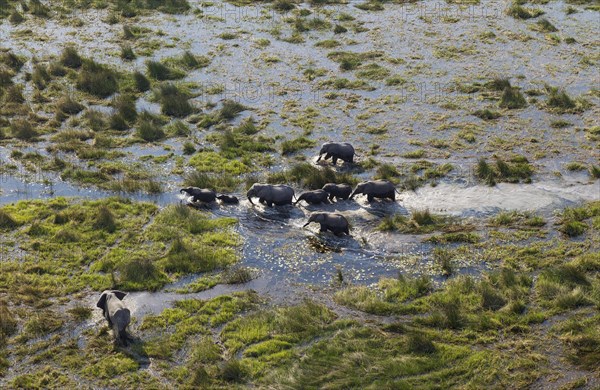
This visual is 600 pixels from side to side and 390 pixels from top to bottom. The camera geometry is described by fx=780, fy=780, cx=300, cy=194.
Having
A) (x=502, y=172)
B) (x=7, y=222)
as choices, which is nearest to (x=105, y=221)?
(x=7, y=222)

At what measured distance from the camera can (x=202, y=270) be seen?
18828 mm

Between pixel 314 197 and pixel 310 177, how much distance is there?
172 cm

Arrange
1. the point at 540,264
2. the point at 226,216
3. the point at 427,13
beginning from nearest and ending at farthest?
the point at 540,264 → the point at 226,216 → the point at 427,13

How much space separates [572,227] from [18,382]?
539 inches

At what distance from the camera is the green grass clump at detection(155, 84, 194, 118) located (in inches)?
1129

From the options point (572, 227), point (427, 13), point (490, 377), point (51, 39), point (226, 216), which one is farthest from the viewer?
point (427, 13)

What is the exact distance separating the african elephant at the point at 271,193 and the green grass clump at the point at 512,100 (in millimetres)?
10231

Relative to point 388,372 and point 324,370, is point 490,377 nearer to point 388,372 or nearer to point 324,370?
point 388,372

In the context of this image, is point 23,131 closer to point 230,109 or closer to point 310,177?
point 230,109

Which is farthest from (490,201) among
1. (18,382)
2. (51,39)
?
(51,39)

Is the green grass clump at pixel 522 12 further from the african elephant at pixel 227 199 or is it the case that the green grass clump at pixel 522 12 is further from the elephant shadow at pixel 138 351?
the elephant shadow at pixel 138 351

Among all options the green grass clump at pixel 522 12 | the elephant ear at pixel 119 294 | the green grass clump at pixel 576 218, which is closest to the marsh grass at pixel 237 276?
the elephant ear at pixel 119 294

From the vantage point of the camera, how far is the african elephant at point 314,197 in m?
22.2

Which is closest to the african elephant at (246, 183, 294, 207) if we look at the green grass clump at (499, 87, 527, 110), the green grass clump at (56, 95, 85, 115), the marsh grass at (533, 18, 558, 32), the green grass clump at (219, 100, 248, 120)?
the green grass clump at (219, 100, 248, 120)
